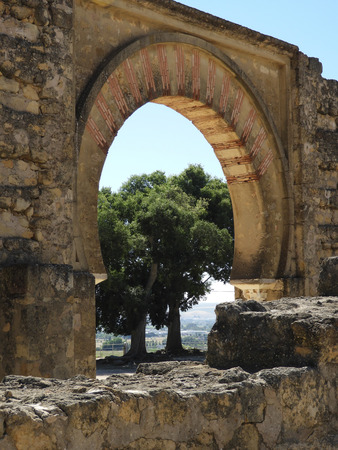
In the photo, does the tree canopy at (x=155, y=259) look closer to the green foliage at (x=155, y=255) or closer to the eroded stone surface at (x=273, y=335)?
the green foliage at (x=155, y=255)

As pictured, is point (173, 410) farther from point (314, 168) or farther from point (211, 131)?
point (314, 168)

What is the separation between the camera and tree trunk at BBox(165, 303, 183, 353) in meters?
16.5

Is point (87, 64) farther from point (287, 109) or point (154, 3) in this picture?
point (287, 109)

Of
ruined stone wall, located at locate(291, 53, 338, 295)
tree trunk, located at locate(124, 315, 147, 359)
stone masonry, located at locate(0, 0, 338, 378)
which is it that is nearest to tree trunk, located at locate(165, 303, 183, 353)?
tree trunk, located at locate(124, 315, 147, 359)

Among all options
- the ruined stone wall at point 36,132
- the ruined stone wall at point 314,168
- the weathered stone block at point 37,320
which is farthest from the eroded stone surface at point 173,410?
the ruined stone wall at point 314,168

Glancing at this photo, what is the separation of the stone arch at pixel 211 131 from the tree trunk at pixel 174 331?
28.6 ft

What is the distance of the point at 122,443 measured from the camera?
92.1 inches

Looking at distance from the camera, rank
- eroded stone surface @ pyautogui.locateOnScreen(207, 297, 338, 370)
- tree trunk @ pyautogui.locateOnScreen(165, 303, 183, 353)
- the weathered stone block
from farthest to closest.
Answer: tree trunk @ pyautogui.locateOnScreen(165, 303, 183, 353) → the weathered stone block → eroded stone surface @ pyautogui.locateOnScreen(207, 297, 338, 370)

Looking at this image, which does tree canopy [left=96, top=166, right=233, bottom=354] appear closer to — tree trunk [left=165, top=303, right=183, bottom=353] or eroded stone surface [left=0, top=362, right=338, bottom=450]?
tree trunk [left=165, top=303, right=183, bottom=353]

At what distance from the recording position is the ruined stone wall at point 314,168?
7.93 metres

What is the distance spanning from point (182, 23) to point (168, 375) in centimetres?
477

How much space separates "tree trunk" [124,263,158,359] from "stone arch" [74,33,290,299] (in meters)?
7.94

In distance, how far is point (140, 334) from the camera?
15.8 m

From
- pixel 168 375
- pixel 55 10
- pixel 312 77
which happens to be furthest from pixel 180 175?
pixel 168 375
